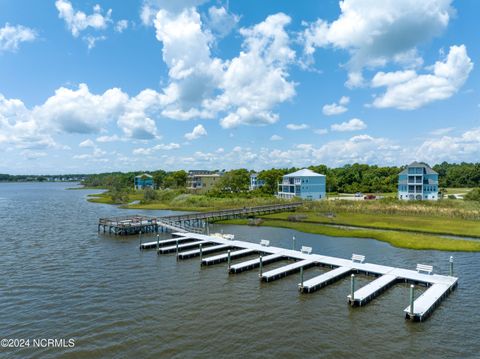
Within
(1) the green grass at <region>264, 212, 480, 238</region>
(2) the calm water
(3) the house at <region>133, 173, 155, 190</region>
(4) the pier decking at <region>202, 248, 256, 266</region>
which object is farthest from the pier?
(3) the house at <region>133, 173, 155, 190</region>

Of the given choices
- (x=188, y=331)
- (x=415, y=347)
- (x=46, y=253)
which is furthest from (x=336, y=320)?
(x=46, y=253)

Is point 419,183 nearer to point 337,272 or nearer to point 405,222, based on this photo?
point 405,222

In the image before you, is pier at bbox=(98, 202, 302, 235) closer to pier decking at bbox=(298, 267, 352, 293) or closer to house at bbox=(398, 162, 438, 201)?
pier decking at bbox=(298, 267, 352, 293)

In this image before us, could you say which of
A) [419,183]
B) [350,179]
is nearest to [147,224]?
[419,183]

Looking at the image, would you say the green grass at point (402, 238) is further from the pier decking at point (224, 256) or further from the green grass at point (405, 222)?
the pier decking at point (224, 256)

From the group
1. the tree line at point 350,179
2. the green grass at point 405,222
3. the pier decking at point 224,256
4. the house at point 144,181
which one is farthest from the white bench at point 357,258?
the house at point 144,181

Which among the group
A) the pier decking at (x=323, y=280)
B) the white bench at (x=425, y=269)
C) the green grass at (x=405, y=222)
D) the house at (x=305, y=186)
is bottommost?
the pier decking at (x=323, y=280)
